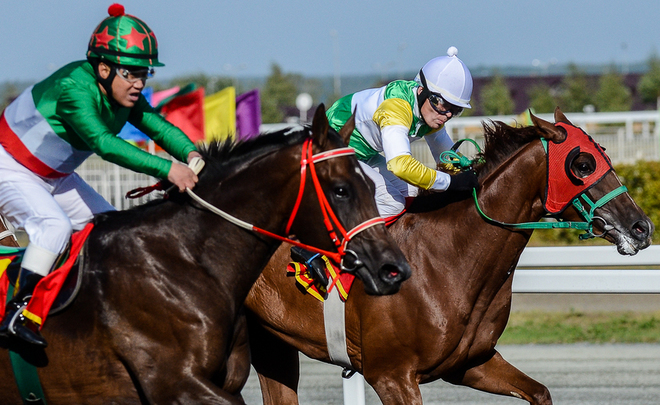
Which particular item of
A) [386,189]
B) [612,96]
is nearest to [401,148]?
[386,189]

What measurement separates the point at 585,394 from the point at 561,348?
149 centimetres

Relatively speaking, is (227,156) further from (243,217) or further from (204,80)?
(204,80)

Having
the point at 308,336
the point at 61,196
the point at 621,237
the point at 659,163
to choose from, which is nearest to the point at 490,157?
the point at 621,237

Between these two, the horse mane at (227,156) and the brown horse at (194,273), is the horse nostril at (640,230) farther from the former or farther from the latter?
the horse mane at (227,156)

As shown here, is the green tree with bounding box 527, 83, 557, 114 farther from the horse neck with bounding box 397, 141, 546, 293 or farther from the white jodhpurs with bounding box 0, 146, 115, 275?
the white jodhpurs with bounding box 0, 146, 115, 275

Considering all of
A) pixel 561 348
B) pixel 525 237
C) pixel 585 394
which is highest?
pixel 525 237

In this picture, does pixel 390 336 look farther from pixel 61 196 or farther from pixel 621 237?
pixel 61 196

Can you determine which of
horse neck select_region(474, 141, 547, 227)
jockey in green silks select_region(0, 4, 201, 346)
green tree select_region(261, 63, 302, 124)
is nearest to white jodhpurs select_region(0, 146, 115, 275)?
jockey in green silks select_region(0, 4, 201, 346)

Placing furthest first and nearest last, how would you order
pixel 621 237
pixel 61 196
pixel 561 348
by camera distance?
pixel 561 348 → pixel 621 237 → pixel 61 196

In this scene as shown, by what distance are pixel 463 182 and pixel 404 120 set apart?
45cm

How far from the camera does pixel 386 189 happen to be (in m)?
4.68

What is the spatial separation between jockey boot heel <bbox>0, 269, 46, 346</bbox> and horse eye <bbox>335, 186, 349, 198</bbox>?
49.9 inches

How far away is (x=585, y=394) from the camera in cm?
584

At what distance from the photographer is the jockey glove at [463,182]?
4316 millimetres
